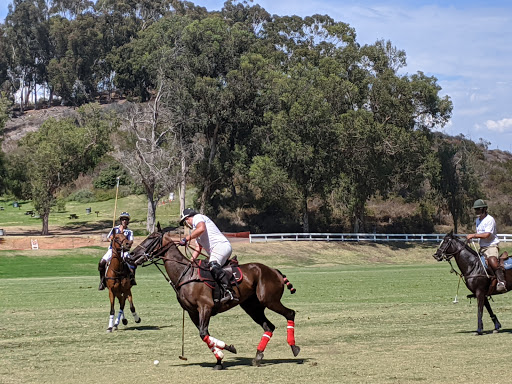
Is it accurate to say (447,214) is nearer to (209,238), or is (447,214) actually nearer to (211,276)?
(209,238)

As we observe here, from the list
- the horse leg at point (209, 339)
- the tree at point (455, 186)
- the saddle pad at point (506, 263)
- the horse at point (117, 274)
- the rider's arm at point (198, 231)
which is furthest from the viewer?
the tree at point (455, 186)

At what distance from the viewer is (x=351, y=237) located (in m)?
75.5

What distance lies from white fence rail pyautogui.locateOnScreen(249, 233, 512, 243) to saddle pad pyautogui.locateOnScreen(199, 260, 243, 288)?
51690 mm

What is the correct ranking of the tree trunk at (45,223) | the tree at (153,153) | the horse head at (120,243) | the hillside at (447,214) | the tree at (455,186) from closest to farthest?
the horse head at (120,243)
the tree at (153,153)
the tree trunk at (45,223)
the tree at (455,186)
the hillside at (447,214)

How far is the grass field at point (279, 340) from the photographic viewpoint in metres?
12.8

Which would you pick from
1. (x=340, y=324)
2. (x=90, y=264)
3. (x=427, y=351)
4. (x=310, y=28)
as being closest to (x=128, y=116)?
(x=90, y=264)

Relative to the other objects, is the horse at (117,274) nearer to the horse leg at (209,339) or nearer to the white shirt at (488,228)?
the horse leg at (209,339)

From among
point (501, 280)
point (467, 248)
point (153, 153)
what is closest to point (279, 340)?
point (467, 248)

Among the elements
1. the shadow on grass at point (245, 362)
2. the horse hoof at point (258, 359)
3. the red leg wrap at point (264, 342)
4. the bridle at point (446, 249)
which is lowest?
the shadow on grass at point (245, 362)

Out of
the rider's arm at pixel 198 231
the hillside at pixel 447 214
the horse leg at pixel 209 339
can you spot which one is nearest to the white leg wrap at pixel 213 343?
the horse leg at pixel 209 339

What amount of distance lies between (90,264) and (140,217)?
35.4m

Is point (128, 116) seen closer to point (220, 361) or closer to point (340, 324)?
point (340, 324)

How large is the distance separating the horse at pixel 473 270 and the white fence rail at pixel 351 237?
4768 cm

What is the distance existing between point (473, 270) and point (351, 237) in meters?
57.5
